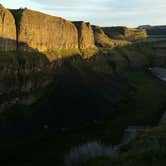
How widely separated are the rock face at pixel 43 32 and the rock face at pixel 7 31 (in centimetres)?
159

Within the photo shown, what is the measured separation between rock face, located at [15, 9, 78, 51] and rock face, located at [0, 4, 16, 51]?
1.59 m

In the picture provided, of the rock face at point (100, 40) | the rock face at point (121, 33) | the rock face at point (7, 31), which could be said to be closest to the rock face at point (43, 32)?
the rock face at point (7, 31)

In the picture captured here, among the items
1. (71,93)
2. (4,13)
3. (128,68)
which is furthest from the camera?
(128,68)

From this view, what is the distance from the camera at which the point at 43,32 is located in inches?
2403

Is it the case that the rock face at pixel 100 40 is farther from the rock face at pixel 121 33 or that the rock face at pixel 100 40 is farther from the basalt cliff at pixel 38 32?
the rock face at pixel 121 33

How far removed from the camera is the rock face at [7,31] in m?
49.2

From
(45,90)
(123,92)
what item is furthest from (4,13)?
(123,92)

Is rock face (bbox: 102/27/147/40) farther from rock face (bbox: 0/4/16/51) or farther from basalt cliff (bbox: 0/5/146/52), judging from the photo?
rock face (bbox: 0/4/16/51)

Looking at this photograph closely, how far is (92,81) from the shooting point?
53.1 metres

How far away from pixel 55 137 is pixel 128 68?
183ft

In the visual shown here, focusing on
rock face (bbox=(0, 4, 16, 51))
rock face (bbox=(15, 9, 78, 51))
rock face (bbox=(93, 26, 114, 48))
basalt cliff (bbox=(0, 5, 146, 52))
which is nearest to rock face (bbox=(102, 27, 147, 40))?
rock face (bbox=(93, 26, 114, 48))

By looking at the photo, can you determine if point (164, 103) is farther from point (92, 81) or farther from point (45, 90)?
point (45, 90)

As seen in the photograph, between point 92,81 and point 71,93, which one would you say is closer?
point 71,93

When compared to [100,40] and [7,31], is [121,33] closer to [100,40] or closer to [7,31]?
[100,40]
